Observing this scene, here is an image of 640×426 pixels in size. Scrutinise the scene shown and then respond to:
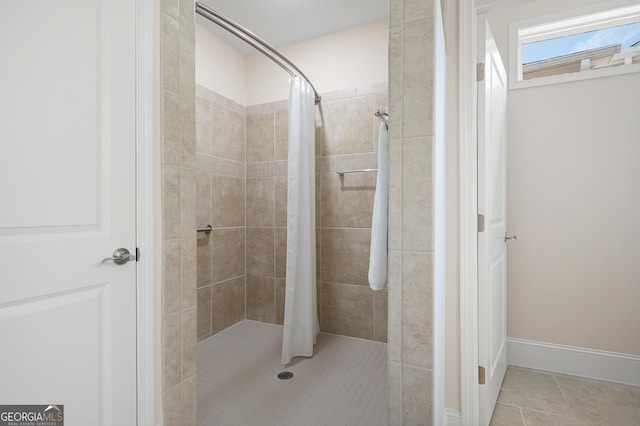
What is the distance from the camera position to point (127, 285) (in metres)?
1.14

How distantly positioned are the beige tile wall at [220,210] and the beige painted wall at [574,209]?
2.33 metres

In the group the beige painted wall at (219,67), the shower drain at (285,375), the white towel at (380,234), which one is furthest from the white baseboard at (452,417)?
the beige painted wall at (219,67)

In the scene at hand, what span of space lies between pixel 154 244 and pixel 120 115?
1.65 ft

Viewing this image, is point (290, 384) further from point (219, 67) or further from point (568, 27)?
point (568, 27)

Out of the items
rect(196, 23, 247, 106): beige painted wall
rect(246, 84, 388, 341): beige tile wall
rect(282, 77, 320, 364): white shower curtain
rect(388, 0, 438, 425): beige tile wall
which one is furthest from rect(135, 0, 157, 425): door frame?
rect(246, 84, 388, 341): beige tile wall

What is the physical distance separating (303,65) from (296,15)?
0.44 meters

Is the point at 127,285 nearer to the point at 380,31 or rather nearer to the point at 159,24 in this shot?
the point at 159,24

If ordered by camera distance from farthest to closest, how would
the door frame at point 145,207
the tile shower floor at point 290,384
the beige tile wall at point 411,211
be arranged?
1. the tile shower floor at point 290,384
2. the door frame at point 145,207
3. the beige tile wall at point 411,211

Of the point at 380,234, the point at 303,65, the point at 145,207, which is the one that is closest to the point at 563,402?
the point at 380,234

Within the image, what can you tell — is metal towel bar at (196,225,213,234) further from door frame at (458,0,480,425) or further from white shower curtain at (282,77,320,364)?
door frame at (458,0,480,425)

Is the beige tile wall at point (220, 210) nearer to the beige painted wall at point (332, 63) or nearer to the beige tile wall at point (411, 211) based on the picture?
the beige painted wall at point (332, 63)

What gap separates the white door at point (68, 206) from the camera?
88 centimetres

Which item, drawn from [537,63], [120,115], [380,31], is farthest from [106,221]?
[537,63]

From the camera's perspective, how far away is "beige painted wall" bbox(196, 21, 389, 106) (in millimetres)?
2502
